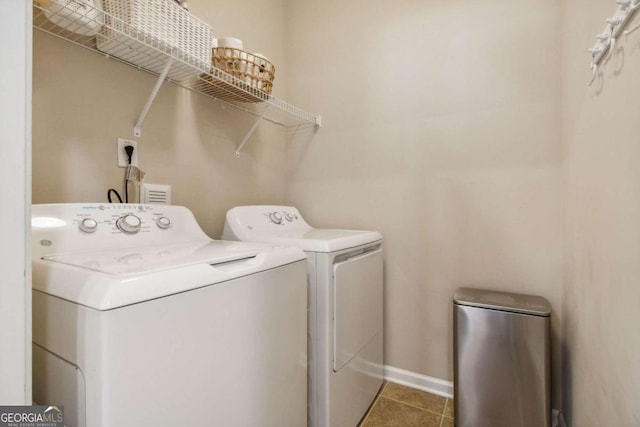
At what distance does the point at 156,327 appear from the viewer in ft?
2.00

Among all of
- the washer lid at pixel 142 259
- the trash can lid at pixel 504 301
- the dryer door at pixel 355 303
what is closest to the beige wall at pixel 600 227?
the trash can lid at pixel 504 301

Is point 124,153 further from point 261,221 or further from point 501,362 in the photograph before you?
point 501,362

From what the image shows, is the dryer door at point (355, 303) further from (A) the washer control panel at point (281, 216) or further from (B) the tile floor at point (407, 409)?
(A) the washer control panel at point (281, 216)

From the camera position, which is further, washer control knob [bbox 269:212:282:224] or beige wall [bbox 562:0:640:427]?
washer control knob [bbox 269:212:282:224]

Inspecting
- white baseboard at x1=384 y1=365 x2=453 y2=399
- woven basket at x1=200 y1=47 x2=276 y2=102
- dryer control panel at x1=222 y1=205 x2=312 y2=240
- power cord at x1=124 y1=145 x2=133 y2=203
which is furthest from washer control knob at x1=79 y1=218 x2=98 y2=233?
white baseboard at x1=384 y1=365 x2=453 y2=399

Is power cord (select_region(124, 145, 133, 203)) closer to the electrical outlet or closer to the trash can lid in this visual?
the electrical outlet

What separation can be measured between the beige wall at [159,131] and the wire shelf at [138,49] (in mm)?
46

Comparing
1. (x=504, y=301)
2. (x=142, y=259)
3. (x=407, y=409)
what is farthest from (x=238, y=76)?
(x=407, y=409)

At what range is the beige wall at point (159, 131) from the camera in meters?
1.01

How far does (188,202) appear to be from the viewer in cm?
147

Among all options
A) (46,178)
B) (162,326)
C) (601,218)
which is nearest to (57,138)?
(46,178)

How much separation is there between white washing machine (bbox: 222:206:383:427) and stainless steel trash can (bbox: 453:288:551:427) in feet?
1.38

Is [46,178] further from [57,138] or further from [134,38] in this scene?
[134,38]

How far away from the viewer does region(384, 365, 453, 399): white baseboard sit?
64.6 inches
